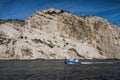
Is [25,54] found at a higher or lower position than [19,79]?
higher

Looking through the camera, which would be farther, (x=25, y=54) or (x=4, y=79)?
(x=25, y=54)

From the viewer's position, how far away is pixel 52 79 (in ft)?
222

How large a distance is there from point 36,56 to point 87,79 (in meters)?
132

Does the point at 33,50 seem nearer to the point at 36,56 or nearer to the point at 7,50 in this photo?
the point at 36,56

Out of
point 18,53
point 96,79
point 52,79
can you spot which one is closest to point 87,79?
point 96,79

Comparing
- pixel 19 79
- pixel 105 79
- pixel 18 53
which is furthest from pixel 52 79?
pixel 18 53

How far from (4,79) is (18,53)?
126m

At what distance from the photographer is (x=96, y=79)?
221 ft

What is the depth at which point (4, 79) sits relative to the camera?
223ft

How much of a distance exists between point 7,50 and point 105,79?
446 ft

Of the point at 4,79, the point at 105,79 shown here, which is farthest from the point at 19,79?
the point at 105,79

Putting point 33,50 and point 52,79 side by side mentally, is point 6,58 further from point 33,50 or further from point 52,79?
point 52,79

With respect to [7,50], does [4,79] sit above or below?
below

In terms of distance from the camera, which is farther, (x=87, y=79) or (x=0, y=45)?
(x=0, y=45)
